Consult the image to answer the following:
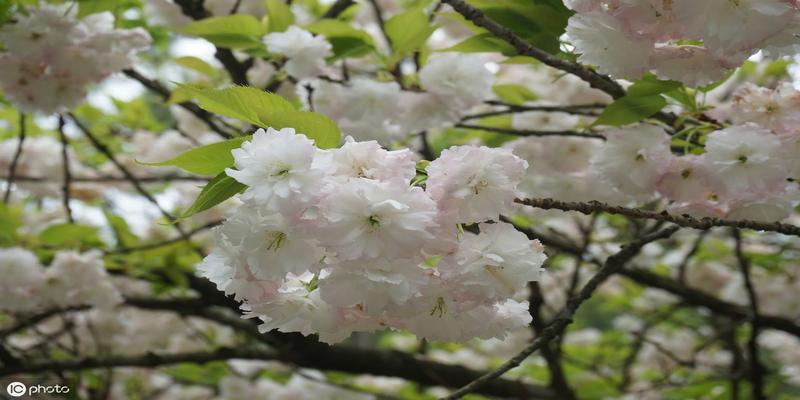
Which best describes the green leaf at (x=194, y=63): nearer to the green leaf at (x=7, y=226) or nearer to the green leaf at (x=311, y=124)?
the green leaf at (x=7, y=226)

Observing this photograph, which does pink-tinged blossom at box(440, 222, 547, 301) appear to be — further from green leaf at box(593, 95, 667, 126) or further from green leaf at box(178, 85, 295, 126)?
green leaf at box(593, 95, 667, 126)

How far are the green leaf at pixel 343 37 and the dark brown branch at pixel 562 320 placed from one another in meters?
0.91

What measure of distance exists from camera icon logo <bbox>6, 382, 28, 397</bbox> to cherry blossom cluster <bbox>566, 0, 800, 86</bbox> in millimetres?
2237

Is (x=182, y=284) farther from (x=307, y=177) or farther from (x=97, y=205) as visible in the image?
(x=307, y=177)

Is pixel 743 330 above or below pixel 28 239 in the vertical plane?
above

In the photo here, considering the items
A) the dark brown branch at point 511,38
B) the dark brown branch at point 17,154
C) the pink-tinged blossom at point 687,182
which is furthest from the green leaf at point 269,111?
the dark brown branch at point 17,154

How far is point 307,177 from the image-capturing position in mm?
928

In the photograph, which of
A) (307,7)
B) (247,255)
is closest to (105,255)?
(307,7)

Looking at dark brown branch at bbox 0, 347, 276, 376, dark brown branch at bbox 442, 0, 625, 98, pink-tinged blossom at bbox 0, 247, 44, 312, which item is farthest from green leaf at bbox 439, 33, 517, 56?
pink-tinged blossom at bbox 0, 247, 44, 312

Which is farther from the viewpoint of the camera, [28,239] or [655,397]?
[655,397]

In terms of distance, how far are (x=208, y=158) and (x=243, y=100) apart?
99 mm

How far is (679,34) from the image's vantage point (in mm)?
1177

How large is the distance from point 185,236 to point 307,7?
5.00ft

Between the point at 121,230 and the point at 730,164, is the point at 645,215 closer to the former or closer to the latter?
the point at 730,164
